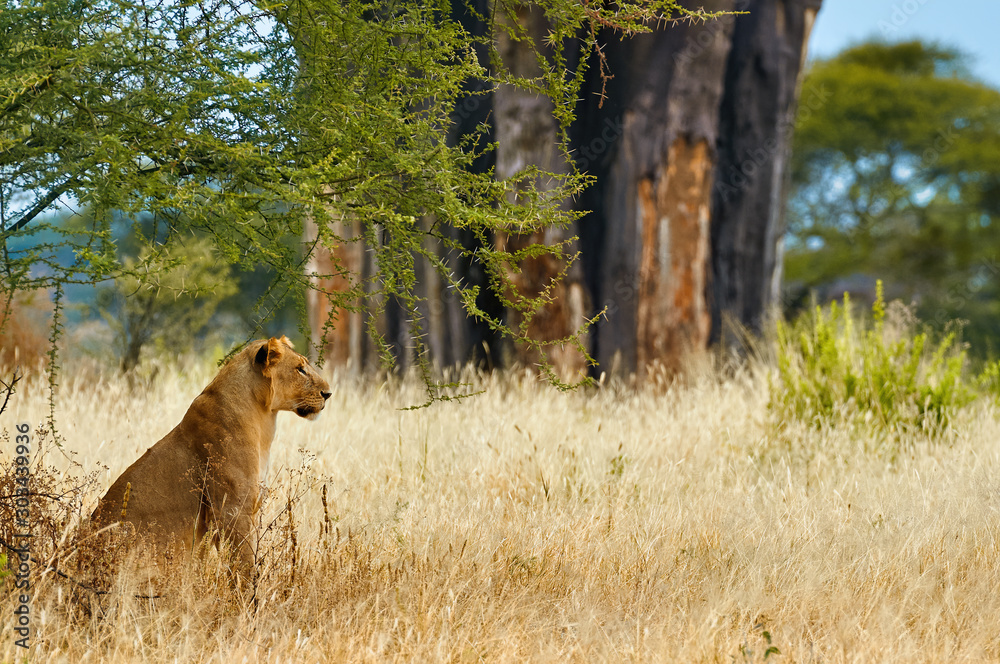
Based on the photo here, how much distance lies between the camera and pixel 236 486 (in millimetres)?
3492

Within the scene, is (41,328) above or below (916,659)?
above

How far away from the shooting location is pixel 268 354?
11.9 feet

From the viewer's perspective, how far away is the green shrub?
6.95 metres

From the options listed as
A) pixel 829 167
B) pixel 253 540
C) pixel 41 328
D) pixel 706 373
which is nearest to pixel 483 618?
pixel 253 540

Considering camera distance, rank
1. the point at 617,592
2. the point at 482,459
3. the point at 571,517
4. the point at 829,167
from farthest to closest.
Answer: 1. the point at 829,167
2. the point at 482,459
3. the point at 571,517
4. the point at 617,592

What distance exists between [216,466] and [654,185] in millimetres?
6300

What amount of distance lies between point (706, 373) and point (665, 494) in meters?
3.74

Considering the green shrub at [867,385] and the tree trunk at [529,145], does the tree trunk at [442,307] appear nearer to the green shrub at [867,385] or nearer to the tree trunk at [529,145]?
the tree trunk at [529,145]

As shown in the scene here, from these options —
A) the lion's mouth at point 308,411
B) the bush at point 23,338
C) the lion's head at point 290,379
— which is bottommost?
the lion's mouth at point 308,411

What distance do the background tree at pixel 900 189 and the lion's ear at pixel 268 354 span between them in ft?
75.7

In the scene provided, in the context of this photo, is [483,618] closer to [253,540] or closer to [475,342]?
[253,540]

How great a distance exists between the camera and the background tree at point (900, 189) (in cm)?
2511
